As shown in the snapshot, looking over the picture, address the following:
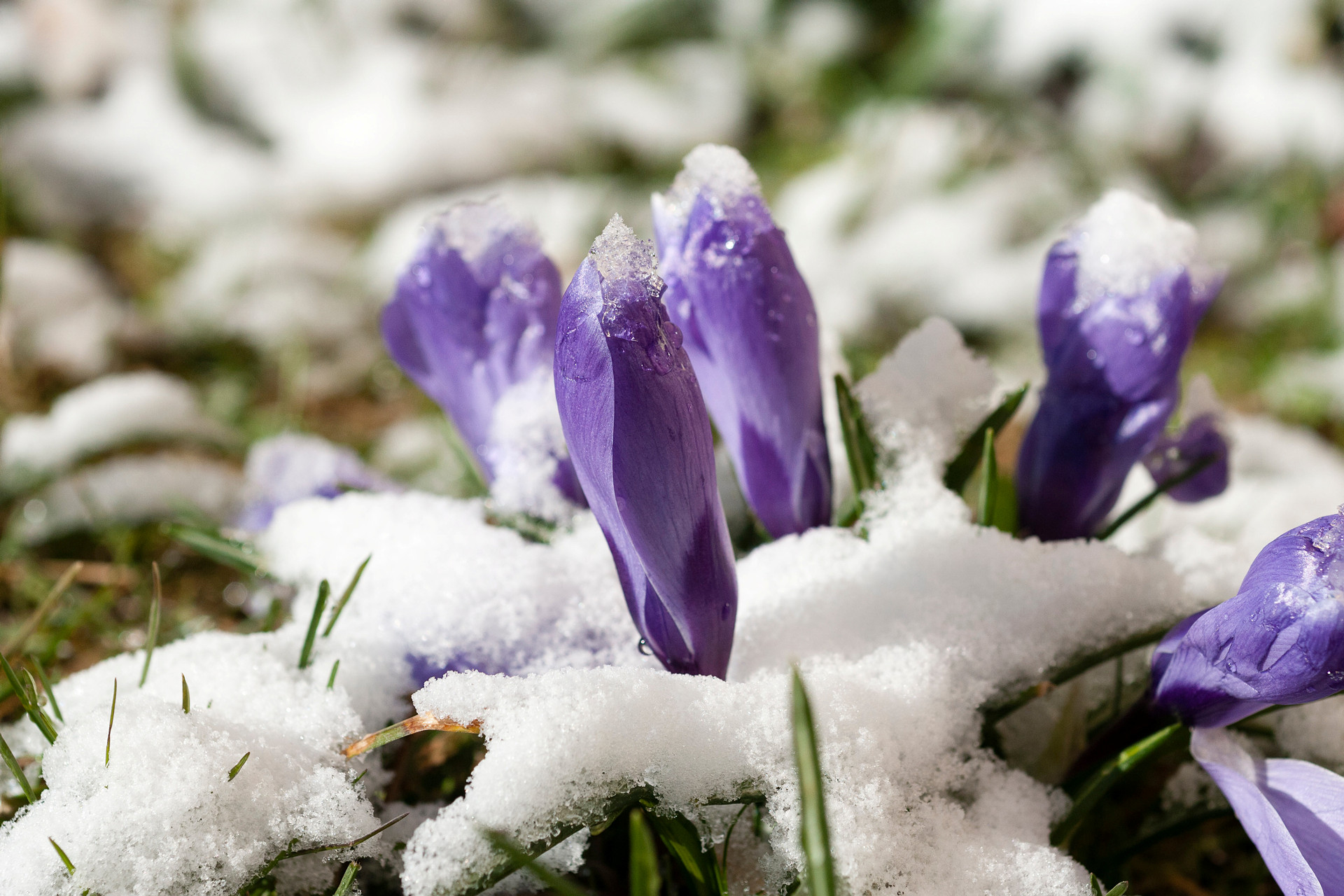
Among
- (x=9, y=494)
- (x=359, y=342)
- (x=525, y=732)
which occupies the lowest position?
(x=359, y=342)

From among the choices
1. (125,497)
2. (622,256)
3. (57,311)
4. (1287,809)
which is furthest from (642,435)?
(57,311)

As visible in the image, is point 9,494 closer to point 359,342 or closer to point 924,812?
point 359,342

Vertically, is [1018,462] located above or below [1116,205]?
below

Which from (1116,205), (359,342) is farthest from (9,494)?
(1116,205)

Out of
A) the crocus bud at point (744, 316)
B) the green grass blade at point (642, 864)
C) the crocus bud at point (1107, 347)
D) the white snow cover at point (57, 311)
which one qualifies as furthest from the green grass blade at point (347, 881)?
the white snow cover at point (57, 311)

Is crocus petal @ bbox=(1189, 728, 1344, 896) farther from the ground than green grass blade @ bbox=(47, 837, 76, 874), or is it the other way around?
green grass blade @ bbox=(47, 837, 76, 874)

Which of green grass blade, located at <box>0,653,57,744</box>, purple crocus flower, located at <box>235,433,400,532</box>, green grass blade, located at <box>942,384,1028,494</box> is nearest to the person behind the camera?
green grass blade, located at <box>0,653,57,744</box>

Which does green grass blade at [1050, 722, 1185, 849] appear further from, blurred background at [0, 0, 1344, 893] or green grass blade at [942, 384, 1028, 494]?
blurred background at [0, 0, 1344, 893]

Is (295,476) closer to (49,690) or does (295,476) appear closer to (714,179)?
(49,690)

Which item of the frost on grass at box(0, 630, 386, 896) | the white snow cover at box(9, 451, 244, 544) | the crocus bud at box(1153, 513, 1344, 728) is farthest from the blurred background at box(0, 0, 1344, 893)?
the crocus bud at box(1153, 513, 1344, 728)
